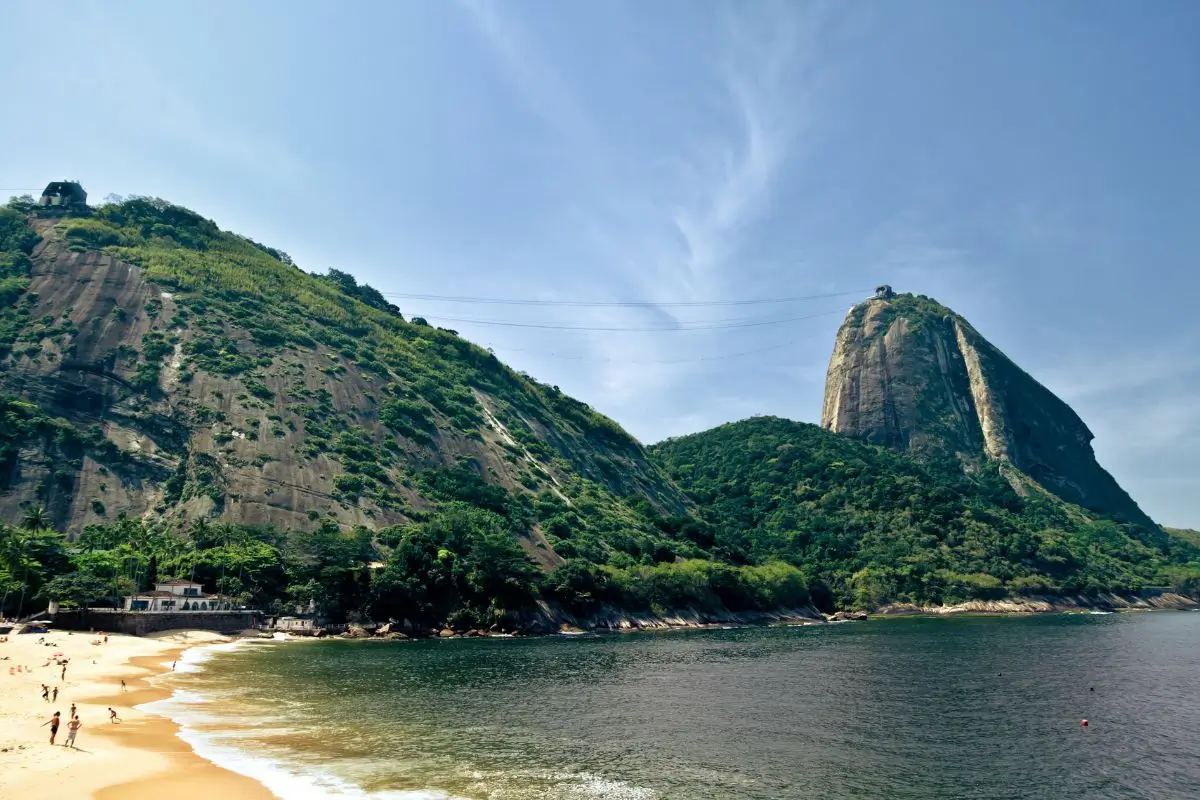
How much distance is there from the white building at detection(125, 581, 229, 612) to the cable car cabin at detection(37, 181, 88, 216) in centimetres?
14104

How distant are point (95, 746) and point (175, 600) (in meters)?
63.7

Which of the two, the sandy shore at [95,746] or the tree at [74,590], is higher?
the tree at [74,590]

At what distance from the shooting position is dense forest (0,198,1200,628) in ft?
324

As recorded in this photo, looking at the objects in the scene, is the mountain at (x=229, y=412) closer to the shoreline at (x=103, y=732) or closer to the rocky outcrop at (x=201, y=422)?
the rocky outcrop at (x=201, y=422)

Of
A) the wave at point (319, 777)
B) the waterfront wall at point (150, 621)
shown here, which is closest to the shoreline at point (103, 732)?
the wave at point (319, 777)

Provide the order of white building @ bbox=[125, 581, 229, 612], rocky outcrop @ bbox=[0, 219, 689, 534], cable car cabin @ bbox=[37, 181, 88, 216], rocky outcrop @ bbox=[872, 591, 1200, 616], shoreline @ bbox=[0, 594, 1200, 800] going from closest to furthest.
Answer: shoreline @ bbox=[0, 594, 1200, 800], white building @ bbox=[125, 581, 229, 612], rocky outcrop @ bbox=[0, 219, 689, 534], rocky outcrop @ bbox=[872, 591, 1200, 616], cable car cabin @ bbox=[37, 181, 88, 216]

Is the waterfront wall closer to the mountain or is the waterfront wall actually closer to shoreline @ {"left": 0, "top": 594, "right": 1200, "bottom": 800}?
shoreline @ {"left": 0, "top": 594, "right": 1200, "bottom": 800}

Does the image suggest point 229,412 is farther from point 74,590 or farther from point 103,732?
point 103,732

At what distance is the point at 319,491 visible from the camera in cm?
11981

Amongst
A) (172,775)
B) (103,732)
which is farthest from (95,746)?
(172,775)

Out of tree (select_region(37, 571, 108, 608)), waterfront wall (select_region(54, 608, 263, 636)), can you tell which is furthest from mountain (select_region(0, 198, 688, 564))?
tree (select_region(37, 571, 108, 608))

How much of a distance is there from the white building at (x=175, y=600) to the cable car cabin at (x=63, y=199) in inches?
5553

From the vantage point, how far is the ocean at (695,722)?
2964cm

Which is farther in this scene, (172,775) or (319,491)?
(319,491)
